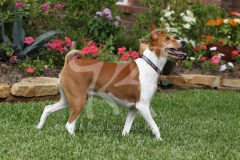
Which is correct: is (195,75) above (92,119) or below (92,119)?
below

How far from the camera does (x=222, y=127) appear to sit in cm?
643

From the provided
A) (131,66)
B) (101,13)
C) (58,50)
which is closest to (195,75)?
(101,13)

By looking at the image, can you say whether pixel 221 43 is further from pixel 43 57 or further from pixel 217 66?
pixel 43 57

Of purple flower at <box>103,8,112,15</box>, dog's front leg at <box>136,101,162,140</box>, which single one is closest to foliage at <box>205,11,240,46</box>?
purple flower at <box>103,8,112,15</box>

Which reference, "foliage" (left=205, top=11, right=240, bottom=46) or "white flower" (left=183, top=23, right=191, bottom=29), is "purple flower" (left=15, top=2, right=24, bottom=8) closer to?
"white flower" (left=183, top=23, right=191, bottom=29)

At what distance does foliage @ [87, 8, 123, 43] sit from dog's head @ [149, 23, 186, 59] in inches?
166

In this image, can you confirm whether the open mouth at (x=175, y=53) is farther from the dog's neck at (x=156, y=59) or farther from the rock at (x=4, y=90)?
the rock at (x=4, y=90)

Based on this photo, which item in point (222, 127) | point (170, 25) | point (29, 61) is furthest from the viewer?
point (170, 25)

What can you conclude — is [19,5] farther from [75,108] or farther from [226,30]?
[226,30]

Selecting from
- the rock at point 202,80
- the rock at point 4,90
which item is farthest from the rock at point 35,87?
the rock at point 202,80

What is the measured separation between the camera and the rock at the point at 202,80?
970 cm

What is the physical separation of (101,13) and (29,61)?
2.24 m

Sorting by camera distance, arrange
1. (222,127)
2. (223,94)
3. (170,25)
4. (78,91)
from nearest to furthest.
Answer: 1. (78,91)
2. (222,127)
3. (223,94)
4. (170,25)

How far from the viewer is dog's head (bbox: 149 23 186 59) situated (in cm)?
534
